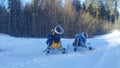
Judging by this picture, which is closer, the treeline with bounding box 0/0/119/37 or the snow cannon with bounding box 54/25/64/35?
the snow cannon with bounding box 54/25/64/35

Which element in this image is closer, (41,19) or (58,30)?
(58,30)

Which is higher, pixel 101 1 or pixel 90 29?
pixel 101 1

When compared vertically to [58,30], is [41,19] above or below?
below

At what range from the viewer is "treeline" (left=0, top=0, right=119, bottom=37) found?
59.7 metres

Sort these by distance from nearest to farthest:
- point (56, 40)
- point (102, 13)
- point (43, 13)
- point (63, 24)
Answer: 1. point (56, 40)
2. point (63, 24)
3. point (43, 13)
4. point (102, 13)

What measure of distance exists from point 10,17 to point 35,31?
652 cm

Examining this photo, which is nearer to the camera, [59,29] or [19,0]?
[59,29]

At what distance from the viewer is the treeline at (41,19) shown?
59.7 meters

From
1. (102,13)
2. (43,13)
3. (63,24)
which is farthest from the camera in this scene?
(102,13)

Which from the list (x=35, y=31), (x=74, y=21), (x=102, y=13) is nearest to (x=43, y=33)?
(x=35, y=31)

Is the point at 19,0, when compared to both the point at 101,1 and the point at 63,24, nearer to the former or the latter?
the point at 63,24

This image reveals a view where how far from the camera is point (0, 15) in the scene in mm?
62031

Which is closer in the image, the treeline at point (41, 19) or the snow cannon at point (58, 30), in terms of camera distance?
the snow cannon at point (58, 30)

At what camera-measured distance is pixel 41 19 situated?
202ft
